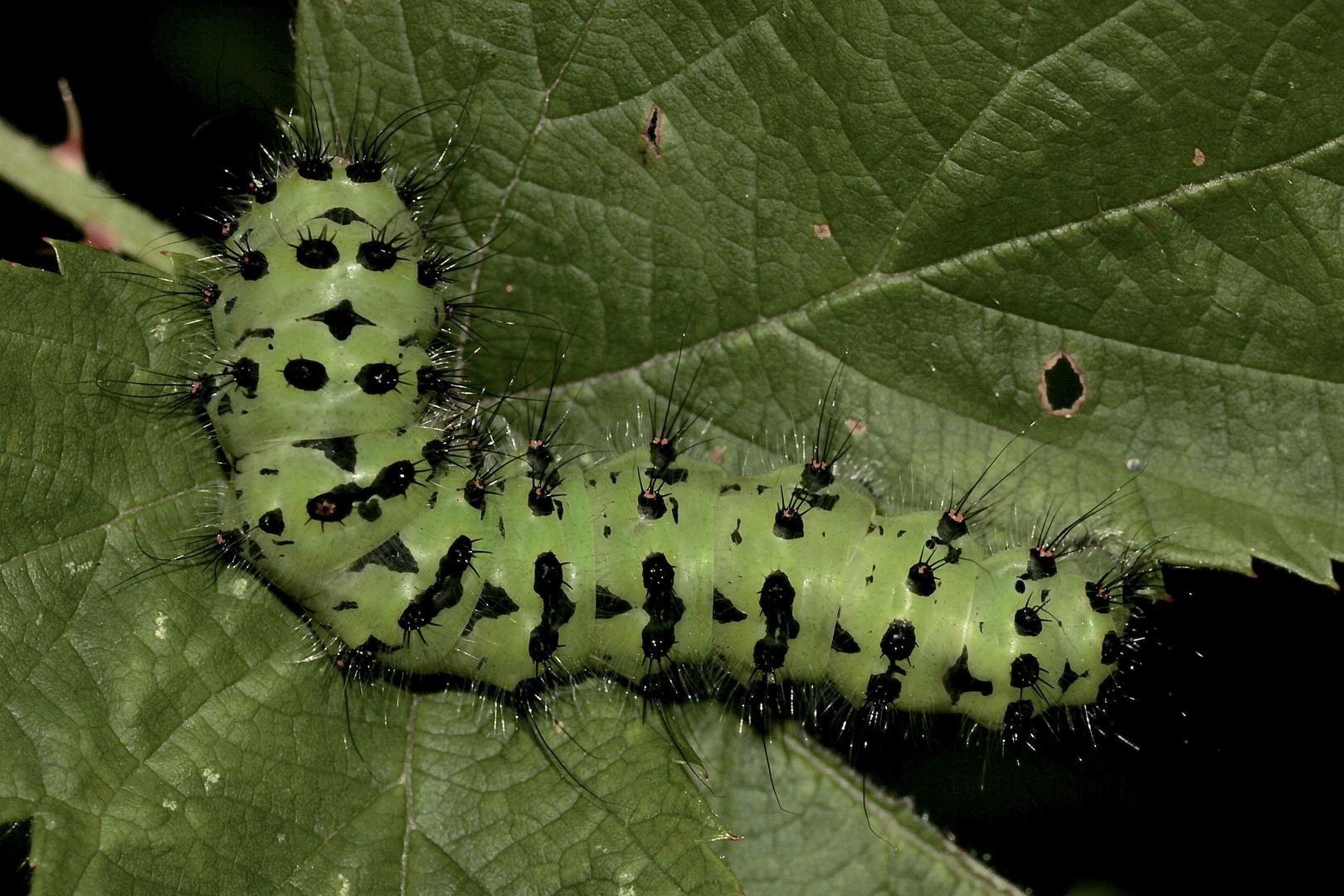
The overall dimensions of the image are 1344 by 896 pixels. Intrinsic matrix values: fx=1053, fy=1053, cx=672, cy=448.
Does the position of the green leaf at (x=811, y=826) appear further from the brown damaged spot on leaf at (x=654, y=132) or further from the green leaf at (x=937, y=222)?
the brown damaged spot on leaf at (x=654, y=132)

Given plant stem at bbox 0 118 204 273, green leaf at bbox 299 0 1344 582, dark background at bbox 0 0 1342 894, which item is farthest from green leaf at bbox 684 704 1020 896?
plant stem at bbox 0 118 204 273

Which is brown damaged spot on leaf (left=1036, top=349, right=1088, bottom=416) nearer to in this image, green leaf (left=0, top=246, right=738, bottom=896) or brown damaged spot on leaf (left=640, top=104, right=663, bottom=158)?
brown damaged spot on leaf (left=640, top=104, right=663, bottom=158)

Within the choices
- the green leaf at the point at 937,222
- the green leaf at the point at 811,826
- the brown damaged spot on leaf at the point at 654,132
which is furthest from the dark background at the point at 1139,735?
the brown damaged spot on leaf at the point at 654,132

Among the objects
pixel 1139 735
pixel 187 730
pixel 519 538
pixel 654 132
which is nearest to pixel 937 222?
pixel 654 132

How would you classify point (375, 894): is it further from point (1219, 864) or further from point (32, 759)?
point (1219, 864)

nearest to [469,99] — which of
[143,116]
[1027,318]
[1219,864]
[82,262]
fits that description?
[82,262]
